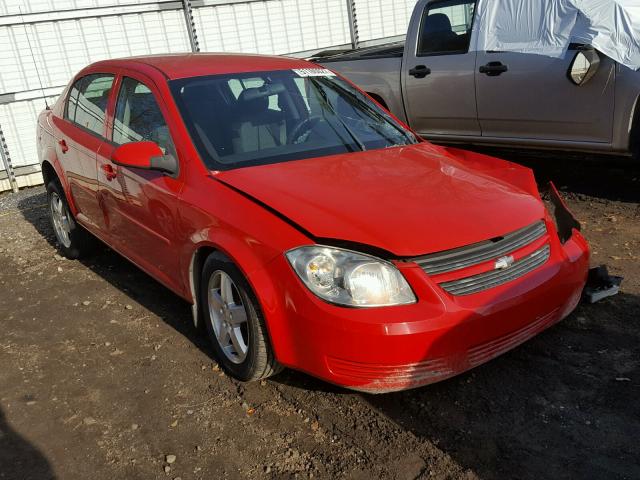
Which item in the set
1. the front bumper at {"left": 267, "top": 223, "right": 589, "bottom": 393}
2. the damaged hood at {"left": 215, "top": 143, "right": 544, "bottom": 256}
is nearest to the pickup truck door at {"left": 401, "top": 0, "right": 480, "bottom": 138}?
the damaged hood at {"left": 215, "top": 143, "right": 544, "bottom": 256}

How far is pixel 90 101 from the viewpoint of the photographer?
499 cm

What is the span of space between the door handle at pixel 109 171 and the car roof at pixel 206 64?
2.21ft

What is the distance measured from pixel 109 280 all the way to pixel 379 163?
2635mm

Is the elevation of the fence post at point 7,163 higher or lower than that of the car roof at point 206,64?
lower

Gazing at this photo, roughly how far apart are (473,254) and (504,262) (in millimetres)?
174

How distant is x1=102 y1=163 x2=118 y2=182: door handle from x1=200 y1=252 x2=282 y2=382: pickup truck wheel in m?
1.18

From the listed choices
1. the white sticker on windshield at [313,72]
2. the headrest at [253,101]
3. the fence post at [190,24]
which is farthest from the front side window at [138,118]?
the fence post at [190,24]

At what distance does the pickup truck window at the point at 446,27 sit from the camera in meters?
6.53

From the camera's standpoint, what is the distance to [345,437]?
300cm

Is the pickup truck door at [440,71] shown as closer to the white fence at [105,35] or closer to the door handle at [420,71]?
the door handle at [420,71]

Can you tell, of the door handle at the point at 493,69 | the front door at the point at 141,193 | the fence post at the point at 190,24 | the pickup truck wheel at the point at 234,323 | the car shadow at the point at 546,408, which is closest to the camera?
the car shadow at the point at 546,408

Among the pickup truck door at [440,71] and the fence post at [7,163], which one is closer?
the pickup truck door at [440,71]

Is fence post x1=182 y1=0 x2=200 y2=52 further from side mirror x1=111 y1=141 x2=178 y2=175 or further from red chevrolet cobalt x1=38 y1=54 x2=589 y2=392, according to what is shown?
side mirror x1=111 y1=141 x2=178 y2=175

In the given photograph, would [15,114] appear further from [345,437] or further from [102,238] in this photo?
[345,437]
